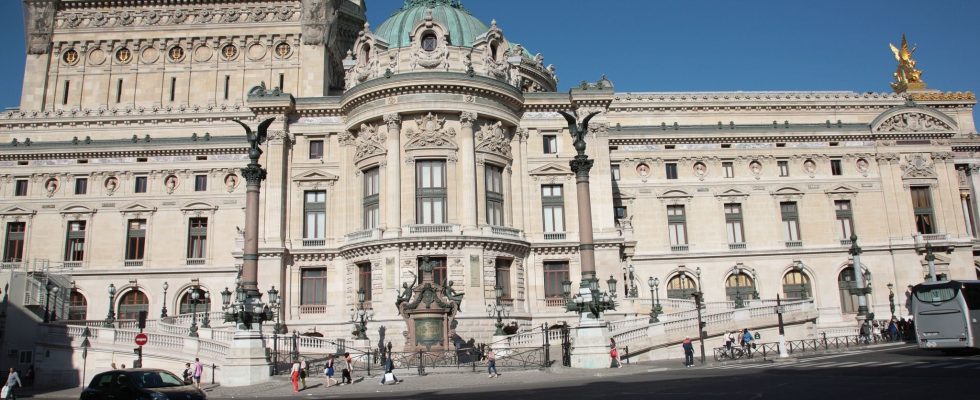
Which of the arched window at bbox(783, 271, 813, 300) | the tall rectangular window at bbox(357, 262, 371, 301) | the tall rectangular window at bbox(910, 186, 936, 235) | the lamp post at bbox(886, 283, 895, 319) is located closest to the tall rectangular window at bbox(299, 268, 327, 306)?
the tall rectangular window at bbox(357, 262, 371, 301)

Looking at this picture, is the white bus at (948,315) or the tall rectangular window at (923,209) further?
the tall rectangular window at (923,209)

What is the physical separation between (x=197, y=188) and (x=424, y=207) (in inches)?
762

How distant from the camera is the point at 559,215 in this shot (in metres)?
47.6

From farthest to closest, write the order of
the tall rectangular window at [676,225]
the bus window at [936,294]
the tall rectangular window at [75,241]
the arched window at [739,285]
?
the tall rectangular window at [676,225], the arched window at [739,285], the tall rectangular window at [75,241], the bus window at [936,294]

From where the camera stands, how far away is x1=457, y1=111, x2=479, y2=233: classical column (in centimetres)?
4297

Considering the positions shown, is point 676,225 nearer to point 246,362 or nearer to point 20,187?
point 246,362

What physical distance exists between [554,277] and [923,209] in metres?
31.2

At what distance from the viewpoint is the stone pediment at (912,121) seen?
187 feet

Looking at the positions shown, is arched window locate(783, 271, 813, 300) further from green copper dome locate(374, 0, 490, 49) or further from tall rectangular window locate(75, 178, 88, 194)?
tall rectangular window locate(75, 178, 88, 194)

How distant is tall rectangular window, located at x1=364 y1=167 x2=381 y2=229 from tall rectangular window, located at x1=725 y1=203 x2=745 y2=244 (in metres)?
26.7

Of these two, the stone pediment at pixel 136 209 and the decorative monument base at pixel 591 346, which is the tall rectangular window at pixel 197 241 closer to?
the stone pediment at pixel 136 209

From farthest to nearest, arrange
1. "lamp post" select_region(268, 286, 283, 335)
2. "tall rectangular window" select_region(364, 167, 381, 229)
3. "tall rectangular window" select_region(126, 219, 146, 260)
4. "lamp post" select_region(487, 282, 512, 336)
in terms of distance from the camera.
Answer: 1. "tall rectangular window" select_region(126, 219, 146, 260)
2. "tall rectangular window" select_region(364, 167, 381, 229)
3. "lamp post" select_region(487, 282, 512, 336)
4. "lamp post" select_region(268, 286, 283, 335)

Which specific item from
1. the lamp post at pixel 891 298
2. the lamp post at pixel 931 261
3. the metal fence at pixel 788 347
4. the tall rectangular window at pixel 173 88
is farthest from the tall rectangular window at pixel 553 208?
the tall rectangular window at pixel 173 88

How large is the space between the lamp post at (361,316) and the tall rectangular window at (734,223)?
28.1 m
